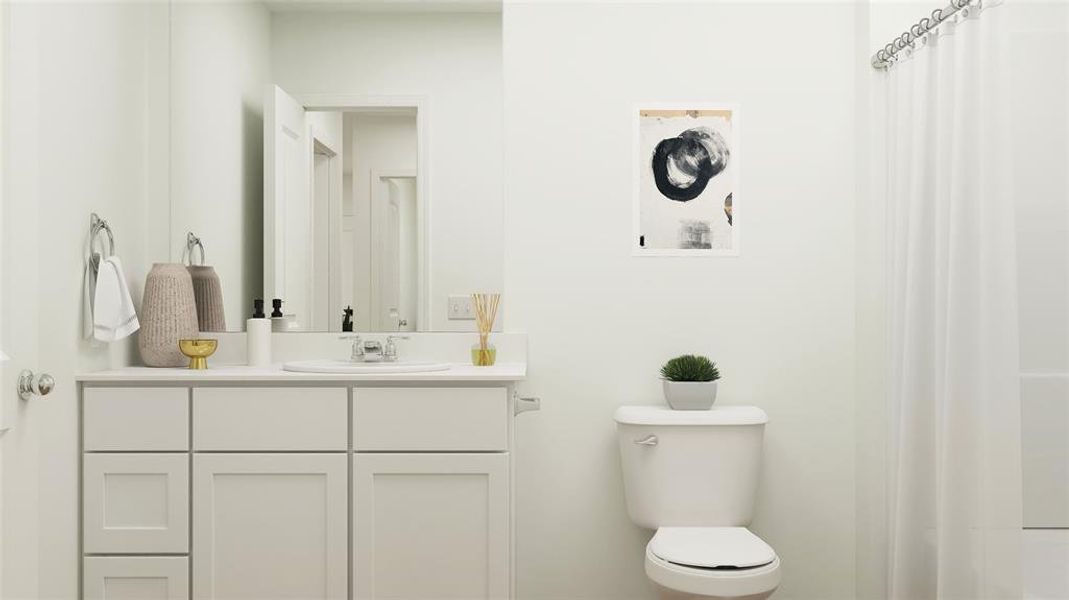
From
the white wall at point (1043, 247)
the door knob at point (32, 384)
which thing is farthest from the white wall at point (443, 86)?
the white wall at point (1043, 247)

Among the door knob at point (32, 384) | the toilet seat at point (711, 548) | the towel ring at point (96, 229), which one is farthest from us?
the towel ring at point (96, 229)

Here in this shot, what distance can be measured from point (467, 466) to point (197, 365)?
0.86 metres

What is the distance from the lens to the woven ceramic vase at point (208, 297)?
2674mm

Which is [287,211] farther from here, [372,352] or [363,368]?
[363,368]

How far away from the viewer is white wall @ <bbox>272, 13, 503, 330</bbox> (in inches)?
105

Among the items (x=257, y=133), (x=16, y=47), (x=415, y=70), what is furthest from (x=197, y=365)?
(x=415, y=70)

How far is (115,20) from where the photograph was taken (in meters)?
2.48

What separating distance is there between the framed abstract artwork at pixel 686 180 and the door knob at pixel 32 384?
5.49 ft

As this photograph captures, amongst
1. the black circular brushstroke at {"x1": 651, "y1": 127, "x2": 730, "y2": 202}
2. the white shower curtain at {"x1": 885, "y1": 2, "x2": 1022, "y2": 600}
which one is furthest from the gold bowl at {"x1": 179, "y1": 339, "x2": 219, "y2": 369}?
the white shower curtain at {"x1": 885, "y1": 2, "x2": 1022, "y2": 600}

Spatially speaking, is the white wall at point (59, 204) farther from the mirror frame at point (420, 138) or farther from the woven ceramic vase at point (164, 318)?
the mirror frame at point (420, 138)

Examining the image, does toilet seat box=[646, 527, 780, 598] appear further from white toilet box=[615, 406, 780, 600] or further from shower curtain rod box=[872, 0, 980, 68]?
shower curtain rod box=[872, 0, 980, 68]

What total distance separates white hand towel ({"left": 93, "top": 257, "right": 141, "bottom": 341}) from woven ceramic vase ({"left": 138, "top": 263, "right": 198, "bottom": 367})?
0.47ft

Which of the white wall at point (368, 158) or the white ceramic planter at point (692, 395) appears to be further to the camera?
the white wall at point (368, 158)

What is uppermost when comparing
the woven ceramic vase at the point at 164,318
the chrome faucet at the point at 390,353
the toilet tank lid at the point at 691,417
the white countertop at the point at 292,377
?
the woven ceramic vase at the point at 164,318
